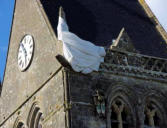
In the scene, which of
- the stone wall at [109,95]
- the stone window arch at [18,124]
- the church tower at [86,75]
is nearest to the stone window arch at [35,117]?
the church tower at [86,75]

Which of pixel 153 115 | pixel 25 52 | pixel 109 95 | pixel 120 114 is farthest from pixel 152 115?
pixel 25 52

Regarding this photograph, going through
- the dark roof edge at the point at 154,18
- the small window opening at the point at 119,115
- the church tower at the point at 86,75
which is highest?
the dark roof edge at the point at 154,18

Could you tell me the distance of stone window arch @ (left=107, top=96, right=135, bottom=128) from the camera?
720 inches

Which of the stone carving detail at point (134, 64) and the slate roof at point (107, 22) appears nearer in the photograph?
the stone carving detail at point (134, 64)

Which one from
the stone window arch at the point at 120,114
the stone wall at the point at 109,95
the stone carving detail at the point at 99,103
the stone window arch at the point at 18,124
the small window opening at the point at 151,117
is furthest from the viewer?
the stone window arch at the point at 18,124

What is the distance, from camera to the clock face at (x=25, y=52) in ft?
68.6

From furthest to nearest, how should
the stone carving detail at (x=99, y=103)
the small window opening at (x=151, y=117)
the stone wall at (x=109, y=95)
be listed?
the small window opening at (x=151, y=117), the stone carving detail at (x=99, y=103), the stone wall at (x=109, y=95)

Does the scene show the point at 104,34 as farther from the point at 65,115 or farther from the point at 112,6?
the point at 65,115

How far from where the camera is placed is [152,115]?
753 inches

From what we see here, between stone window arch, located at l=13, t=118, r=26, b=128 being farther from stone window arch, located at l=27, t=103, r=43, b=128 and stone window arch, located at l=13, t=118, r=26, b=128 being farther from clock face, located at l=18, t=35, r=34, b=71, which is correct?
clock face, located at l=18, t=35, r=34, b=71

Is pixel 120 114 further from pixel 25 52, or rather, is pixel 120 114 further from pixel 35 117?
pixel 25 52

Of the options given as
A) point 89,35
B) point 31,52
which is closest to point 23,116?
point 31,52

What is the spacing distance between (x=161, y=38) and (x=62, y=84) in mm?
6633

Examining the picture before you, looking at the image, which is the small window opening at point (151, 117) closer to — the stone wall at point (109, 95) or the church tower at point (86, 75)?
the church tower at point (86, 75)
